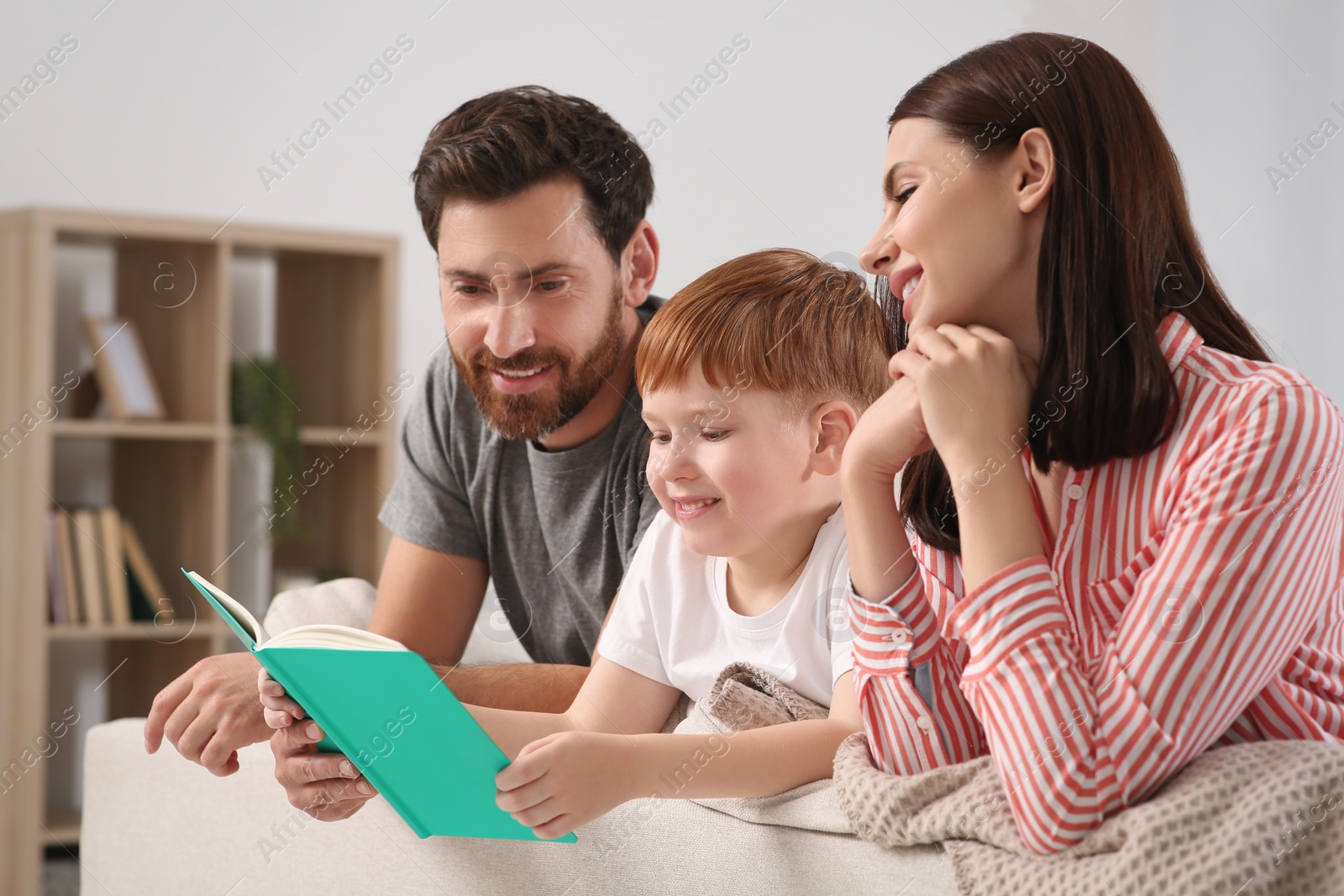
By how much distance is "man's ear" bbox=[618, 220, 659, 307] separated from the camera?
156 centimetres

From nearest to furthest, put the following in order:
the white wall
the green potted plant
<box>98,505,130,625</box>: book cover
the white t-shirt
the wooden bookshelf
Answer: the white t-shirt
the white wall
the wooden bookshelf
<box>98,505,130,625</box>: book cover
the green potted plant

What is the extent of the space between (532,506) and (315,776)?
658mm

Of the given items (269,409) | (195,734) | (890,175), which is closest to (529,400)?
(195,734)

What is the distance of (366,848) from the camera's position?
1.08 meters

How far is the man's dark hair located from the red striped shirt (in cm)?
86

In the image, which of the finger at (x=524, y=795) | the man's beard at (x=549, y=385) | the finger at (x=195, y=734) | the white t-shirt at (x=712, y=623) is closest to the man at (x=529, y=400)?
the man's beard at (x=549, y=385)

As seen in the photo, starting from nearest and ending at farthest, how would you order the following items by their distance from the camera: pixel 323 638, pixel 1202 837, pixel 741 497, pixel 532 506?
pixel 1202 837
pixel 323 638
pixel 741 497
pixel 532 506

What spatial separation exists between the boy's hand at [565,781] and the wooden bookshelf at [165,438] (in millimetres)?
2136

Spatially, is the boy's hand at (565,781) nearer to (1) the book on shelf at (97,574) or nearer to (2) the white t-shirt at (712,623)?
(2) the white t-shirt at (712,623)

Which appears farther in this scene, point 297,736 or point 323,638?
point 297,736

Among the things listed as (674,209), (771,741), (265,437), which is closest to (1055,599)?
(771,741)

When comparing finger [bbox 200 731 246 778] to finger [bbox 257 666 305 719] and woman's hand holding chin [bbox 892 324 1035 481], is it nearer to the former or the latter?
finger [bbox 257 666 305 719]

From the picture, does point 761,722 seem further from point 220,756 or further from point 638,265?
point 638,265

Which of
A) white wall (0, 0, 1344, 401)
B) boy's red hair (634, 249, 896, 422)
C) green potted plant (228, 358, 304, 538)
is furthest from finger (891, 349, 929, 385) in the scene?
green potted plant (228, 358, 304, 538)
